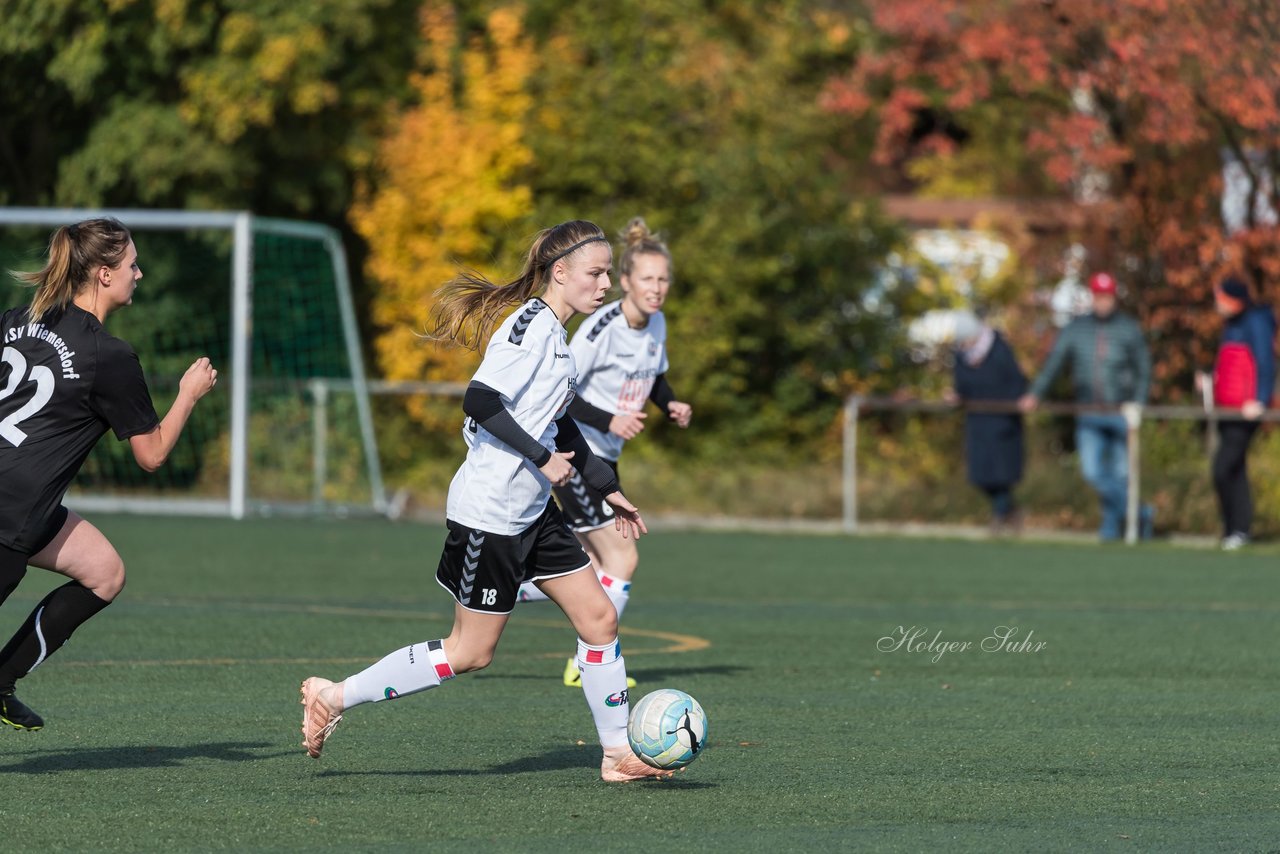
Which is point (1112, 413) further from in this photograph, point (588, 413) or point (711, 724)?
point (711, 724)

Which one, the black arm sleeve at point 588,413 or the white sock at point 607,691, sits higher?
the black arm sleeve at point 588,413

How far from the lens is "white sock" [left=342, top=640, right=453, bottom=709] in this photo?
6434mm

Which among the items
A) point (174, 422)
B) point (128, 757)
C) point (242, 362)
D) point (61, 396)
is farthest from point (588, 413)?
point (242, 362)

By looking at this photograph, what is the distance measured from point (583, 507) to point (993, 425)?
1033 centimetres

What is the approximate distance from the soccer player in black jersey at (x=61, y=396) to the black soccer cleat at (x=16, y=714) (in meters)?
0.02

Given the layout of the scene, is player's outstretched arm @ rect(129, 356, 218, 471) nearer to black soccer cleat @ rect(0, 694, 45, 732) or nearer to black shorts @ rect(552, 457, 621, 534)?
black soccer cleat @ rect(0, 694, 45, 732)

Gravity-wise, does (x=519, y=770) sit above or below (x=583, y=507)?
below

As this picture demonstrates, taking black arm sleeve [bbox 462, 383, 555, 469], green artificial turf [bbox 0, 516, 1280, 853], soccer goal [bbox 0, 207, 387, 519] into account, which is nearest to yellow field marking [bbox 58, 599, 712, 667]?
green artificial turf [bbox 0, 516, 1280, 853]

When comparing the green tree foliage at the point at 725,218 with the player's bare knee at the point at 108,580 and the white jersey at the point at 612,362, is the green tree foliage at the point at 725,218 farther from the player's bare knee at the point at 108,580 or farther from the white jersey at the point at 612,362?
the player's bare knee at the point at 108,580

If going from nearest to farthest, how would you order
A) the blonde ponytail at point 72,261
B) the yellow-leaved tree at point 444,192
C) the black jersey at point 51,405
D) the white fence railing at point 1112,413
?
the black jersey at point 51,405, the blonde ponytail at point 72,261, the white fence railing at point 1112,413, the yellow-leaved tree at point 444,192

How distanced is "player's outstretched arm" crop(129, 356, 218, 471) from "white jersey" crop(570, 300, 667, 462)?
11.0 feet

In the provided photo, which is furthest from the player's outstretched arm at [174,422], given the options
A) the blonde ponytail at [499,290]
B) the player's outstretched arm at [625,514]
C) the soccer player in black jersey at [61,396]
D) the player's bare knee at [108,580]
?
the player's outstretched arm at [625,514]

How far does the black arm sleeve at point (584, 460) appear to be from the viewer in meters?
6.50

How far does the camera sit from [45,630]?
6438 mm
